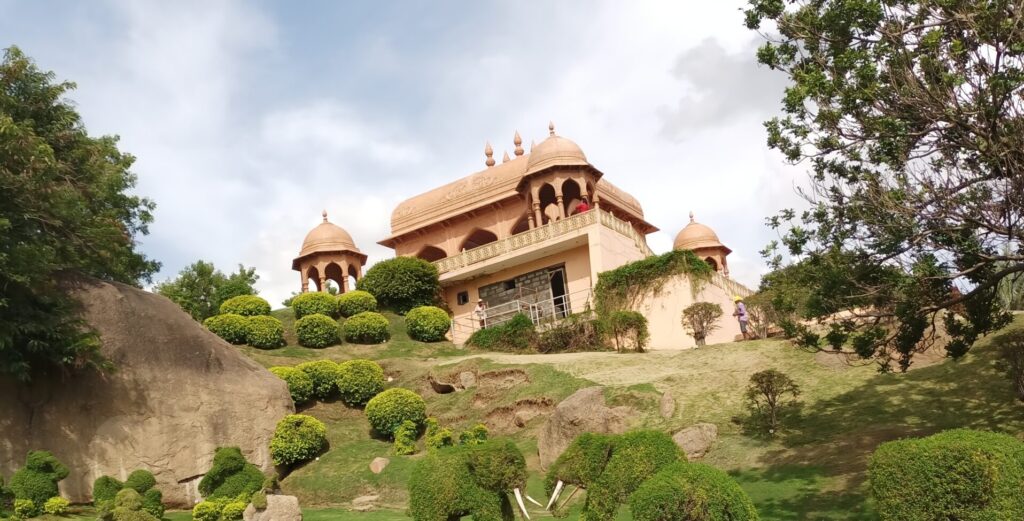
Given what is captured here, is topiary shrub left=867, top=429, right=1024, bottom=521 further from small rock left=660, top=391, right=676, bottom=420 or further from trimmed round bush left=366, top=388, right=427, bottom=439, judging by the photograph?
trimmed round bush left=366, top=388, right=427, bottom=439

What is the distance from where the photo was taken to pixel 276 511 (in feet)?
46.8

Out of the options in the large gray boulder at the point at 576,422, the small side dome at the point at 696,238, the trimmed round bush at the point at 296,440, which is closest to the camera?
the large gray boulder at the point at 576,422

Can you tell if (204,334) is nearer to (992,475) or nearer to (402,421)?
(402,421)

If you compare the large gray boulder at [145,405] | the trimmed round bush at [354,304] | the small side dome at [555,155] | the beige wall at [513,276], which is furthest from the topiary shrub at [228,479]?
the small side dome at [555,155]

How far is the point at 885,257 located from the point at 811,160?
206 cm

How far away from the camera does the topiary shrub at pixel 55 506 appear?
50.2 feet

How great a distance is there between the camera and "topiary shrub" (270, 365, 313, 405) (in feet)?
74.9

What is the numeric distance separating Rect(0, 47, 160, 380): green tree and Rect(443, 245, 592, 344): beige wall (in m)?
15.4

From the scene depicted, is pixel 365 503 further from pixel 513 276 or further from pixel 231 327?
pixel 513 276

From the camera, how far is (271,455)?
1988 cm

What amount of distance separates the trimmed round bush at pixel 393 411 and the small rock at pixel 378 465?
6.05 ft

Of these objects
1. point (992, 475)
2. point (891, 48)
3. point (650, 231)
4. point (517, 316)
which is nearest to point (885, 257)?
point (891, 48)

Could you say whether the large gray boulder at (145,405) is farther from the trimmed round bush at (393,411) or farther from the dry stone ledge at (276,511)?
the dry stone ledge at (276,511)

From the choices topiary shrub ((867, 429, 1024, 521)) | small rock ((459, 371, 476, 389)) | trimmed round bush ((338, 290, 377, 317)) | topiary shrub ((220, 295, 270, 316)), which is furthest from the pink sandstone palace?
topiary shrub ((867, 429, 1024, 521))
